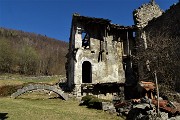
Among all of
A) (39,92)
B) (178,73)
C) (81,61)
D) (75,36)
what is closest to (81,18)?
(75,36)

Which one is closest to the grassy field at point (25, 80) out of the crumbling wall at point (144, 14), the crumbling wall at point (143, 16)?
the crumbling wall at point (143, 16)

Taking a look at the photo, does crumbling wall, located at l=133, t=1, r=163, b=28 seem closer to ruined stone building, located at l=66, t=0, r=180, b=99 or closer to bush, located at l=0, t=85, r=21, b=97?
ruined stone building, located at l=66, t=0, r=180, b=99

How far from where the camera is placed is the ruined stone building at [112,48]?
32.1 meters

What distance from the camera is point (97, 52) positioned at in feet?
115

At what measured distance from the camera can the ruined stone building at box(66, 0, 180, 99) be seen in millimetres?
32094

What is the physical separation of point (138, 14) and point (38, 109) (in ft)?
60.8

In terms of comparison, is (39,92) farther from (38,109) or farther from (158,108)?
(158,108)

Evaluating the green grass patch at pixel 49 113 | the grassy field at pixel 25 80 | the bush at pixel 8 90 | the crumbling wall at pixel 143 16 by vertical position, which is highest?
the crumbling wall at pixel 143 16

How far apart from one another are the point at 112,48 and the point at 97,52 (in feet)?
7.56

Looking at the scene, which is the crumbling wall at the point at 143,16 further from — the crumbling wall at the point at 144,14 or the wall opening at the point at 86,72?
the wall opening at the point at 86,72

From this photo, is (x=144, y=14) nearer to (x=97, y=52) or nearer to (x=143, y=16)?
(x=143, y=16)

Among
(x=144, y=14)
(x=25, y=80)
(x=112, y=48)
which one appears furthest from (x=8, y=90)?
(x=25, y=80)

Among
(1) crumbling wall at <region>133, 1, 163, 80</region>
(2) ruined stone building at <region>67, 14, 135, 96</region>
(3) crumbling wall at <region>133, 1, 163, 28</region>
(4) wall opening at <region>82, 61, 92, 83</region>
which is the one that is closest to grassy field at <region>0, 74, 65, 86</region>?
(4) wall opening at <region>82, 61, 92, 83</region>

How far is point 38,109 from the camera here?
2312 cm
